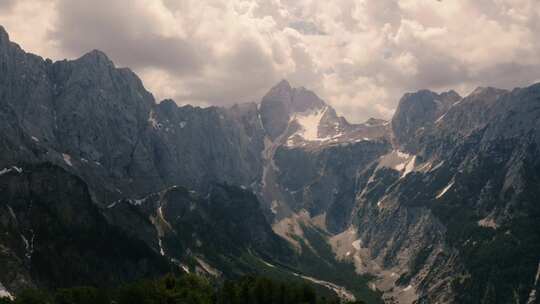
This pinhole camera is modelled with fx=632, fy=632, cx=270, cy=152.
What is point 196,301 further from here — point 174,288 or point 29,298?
point 29,298

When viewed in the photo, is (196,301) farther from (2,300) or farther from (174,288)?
(2,300)

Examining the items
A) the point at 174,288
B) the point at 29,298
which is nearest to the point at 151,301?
the point at 174,288

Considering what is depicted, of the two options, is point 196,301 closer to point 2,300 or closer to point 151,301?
point 151,301

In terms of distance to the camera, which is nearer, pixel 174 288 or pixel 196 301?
pixel 196 301

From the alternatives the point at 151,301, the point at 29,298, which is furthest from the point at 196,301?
the point at 29,298

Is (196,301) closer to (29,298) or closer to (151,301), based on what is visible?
(151,301)
